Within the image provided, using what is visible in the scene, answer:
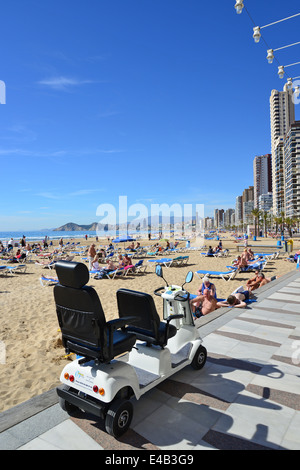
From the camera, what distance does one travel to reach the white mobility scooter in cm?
250

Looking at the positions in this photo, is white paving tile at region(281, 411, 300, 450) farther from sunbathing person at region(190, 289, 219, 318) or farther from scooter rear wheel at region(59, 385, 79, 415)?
sunbathing person at region(190, 289, 219, 318)

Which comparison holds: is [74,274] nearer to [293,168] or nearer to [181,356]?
[181,356]

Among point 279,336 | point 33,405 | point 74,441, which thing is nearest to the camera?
point 74,441

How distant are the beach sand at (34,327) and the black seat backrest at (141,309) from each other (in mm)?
1612

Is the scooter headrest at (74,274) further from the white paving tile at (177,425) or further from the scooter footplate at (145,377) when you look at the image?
the white paving tile at (177,425)

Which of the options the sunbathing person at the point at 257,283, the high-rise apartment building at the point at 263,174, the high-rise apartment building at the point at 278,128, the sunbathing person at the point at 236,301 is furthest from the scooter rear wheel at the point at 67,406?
the high-rise apartment building at the point at 263,174

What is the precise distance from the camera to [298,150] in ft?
327

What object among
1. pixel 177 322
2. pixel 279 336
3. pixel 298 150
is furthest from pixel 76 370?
pixel 298 150

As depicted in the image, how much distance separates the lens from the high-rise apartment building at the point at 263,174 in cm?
17700

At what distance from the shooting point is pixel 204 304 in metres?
6.81

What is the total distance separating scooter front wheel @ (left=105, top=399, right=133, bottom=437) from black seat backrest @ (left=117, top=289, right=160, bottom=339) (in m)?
0.73

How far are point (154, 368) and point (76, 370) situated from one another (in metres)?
0.85

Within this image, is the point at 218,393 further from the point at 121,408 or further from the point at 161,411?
the point at 121,408

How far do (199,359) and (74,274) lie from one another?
213 centimetres
